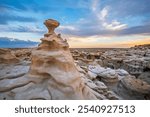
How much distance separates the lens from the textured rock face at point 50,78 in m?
3.65

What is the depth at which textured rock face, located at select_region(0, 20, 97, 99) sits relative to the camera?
3.65m

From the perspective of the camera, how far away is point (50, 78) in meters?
3.85

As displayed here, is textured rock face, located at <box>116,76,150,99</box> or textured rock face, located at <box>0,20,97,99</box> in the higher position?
textured rock face, located at <box>0,20,97,99</box>

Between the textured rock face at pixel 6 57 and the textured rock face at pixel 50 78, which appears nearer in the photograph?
the textured rock face at pixel 50 78

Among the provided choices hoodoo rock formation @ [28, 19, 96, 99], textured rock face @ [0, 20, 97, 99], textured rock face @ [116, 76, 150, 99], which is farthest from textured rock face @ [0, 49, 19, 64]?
textured rock face @ [116, 76, 150, 99]

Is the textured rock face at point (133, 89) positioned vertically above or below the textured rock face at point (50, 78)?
below

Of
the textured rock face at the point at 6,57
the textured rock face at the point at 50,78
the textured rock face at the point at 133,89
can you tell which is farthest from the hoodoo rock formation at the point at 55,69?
the textured rock face at the point at 133,89

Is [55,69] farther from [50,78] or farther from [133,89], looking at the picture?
[133,89]

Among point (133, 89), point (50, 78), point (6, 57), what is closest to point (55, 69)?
point (50, 78)

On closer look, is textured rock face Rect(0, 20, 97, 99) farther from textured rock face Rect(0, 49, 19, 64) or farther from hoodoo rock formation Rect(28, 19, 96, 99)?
textured rock face Rect(0, 49, 19, 64)

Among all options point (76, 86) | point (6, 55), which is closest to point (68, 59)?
point (76, 86)

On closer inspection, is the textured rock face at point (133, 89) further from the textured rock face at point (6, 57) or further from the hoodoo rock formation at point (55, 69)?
the textured rock face at point (6, 57)

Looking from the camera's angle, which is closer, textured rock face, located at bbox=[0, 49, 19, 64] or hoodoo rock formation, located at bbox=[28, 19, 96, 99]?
hoodoo rock formation, located at bbox=[28, 19, 96, 99]

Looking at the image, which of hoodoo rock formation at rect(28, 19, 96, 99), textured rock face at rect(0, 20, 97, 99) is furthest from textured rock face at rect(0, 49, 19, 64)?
hoodoo rock formation at rect(28, 19, 96, 99)
